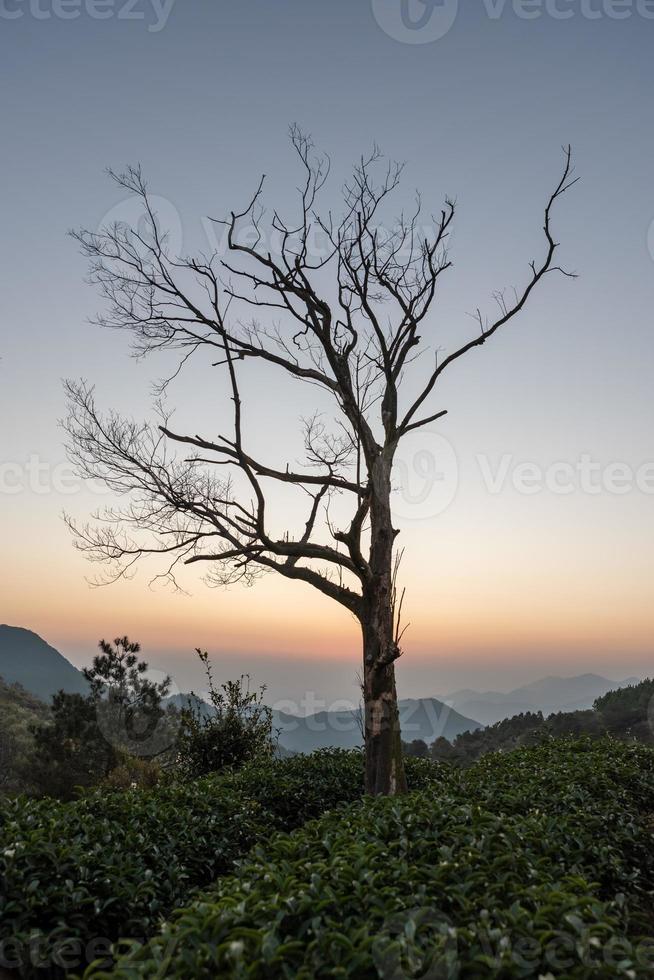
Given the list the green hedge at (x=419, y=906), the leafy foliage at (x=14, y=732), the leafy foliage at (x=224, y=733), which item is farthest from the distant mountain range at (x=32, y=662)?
the green hedge at (x=419, y=906)

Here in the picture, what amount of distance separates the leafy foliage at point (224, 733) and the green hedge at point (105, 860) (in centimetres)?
446

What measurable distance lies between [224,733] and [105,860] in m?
7.86

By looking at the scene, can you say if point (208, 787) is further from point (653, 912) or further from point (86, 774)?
point (86, 774)

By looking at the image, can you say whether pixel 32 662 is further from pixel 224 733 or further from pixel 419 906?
pixel 419 906

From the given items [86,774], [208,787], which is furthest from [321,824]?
[86,774]

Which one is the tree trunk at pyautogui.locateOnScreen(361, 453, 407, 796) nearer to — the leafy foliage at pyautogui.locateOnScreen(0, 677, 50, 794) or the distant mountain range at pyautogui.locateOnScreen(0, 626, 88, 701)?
the leafy foliage at pyautogui.locateOnScreen(0, 677, 50, 794)

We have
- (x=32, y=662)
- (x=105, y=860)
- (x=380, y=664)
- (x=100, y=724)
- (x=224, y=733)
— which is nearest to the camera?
(x=105, y=860)

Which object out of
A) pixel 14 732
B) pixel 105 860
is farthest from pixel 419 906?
pixel 14 732

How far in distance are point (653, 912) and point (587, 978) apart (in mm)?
3010

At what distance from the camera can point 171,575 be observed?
9.80 meters

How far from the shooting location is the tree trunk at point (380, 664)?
27.6ft

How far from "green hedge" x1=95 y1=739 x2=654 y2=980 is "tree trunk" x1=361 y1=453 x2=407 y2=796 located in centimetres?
319

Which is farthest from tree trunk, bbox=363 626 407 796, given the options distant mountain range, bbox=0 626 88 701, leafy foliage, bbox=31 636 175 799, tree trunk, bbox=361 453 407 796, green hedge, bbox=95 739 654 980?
distant mountain range, bbox=0 626 88 701

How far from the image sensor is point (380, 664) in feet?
27.7
